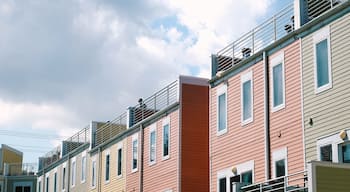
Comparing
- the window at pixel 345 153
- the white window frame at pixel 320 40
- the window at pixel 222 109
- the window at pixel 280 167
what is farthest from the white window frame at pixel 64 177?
the window at pixel 345 153

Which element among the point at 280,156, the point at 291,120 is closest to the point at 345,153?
the point at 291,120

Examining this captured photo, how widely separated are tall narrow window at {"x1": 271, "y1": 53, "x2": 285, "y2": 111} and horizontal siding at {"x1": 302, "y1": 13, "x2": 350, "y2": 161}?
60.4 inches

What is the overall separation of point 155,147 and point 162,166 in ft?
4.84

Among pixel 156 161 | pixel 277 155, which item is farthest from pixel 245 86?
pixel 156 161

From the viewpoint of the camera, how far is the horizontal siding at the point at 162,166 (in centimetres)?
3412

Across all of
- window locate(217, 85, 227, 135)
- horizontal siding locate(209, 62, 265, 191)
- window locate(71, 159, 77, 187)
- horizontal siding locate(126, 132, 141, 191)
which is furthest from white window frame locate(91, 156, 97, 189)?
window locate(217, 85, 227, 135)

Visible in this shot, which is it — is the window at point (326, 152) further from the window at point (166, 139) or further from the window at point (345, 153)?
the window at point (166, 139)

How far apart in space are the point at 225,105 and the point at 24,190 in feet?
159

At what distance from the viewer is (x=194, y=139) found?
34.3 meters

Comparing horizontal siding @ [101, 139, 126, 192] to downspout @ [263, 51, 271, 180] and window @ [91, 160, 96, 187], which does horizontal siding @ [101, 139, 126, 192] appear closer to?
window @ [91, 160, 96, 187]

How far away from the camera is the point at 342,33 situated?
23188 mm

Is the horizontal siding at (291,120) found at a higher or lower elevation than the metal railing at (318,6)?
lower

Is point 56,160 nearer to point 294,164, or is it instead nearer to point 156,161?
point 156,161

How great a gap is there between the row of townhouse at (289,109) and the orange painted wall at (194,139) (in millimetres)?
2976
